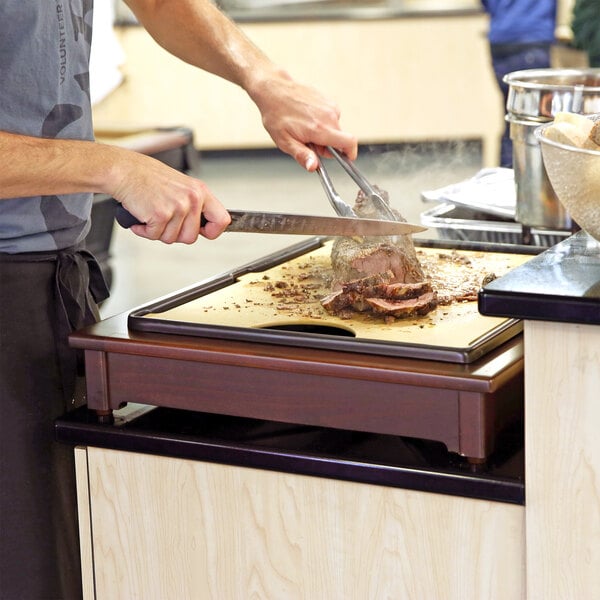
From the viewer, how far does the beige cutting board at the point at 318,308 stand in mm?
1388

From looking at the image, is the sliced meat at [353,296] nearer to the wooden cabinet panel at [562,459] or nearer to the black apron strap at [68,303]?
the wooden cabinet panel at [562,459]

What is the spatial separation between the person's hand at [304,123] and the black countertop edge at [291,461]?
0.55 m

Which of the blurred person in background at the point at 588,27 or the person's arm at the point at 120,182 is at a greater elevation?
the blurred person in background at the point at 588,27

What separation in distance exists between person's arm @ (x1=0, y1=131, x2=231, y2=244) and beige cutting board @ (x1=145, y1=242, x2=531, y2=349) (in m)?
0.12

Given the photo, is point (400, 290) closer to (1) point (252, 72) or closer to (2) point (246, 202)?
(1) point (252, 72)

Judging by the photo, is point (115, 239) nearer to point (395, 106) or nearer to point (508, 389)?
point (395, 106)

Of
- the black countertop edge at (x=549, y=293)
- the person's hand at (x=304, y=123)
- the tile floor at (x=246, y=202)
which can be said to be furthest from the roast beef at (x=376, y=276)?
the tile floor at (x=246, y=202)

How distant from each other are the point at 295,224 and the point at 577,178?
41 cm

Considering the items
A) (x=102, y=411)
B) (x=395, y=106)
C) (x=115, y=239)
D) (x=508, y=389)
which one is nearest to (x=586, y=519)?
(x=508, y=389)

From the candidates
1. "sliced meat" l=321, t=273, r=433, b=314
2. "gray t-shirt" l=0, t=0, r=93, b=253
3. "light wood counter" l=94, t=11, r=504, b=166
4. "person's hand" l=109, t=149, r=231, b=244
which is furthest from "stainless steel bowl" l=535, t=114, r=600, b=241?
"light wood counter" l=94, t=11, r=504, b=166

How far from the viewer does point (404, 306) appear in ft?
4.74

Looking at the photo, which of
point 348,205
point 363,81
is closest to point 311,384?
point 348,205

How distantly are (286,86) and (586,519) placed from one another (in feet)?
3.04

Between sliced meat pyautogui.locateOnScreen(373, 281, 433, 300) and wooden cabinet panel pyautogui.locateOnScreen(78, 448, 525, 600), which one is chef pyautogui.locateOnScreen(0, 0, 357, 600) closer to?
wooden cabinet panel pyautogui.locateOnScreen(78, 448, 525, 600)
